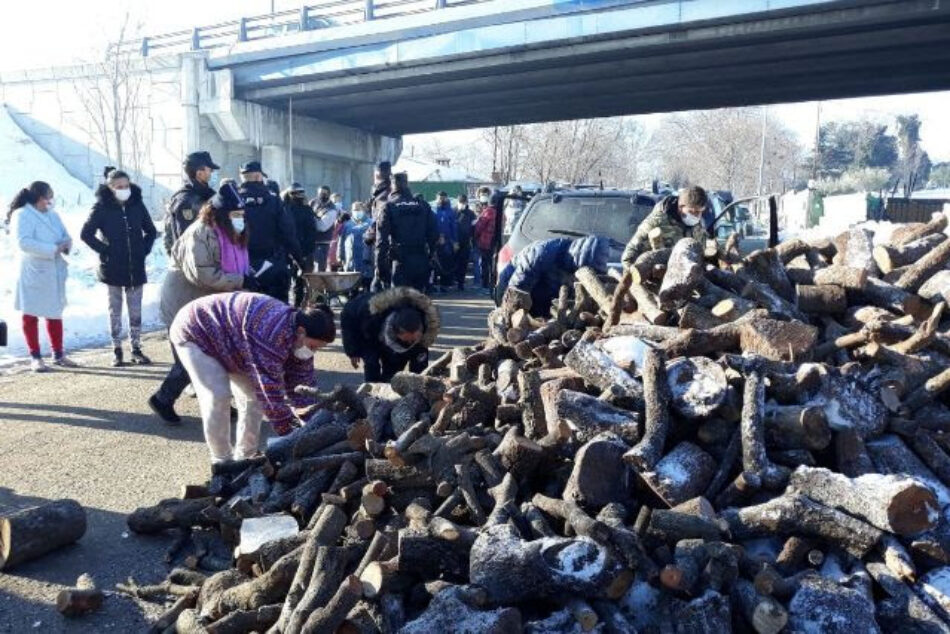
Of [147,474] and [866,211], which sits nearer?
[147,474]

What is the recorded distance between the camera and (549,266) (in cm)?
645

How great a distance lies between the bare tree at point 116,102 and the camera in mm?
→ 22672

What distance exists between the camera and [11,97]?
26859 millimetres

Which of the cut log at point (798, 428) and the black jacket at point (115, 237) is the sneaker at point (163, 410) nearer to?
the black jacket at point (115, 237)

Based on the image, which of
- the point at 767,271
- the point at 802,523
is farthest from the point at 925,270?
the point at 802,523

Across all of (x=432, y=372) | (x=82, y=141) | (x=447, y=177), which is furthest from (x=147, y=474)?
(x=447, y=177)

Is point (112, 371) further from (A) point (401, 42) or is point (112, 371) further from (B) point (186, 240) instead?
(A) point (401, 42)

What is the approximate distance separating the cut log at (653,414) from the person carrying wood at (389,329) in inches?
72.4

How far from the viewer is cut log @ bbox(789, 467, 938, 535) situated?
9.60 ft

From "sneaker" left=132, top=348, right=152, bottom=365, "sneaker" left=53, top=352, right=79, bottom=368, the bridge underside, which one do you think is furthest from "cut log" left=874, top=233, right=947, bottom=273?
the bridge underside

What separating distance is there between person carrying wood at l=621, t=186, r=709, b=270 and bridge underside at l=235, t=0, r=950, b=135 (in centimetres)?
1042

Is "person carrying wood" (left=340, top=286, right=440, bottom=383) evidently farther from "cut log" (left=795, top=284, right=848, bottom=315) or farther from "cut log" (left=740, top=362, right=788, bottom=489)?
"cut log" (left=795, top=284, right=848, bottom=315)

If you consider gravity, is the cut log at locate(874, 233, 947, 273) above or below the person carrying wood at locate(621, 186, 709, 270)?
below

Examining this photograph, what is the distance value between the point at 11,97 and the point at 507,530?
1200 inches
